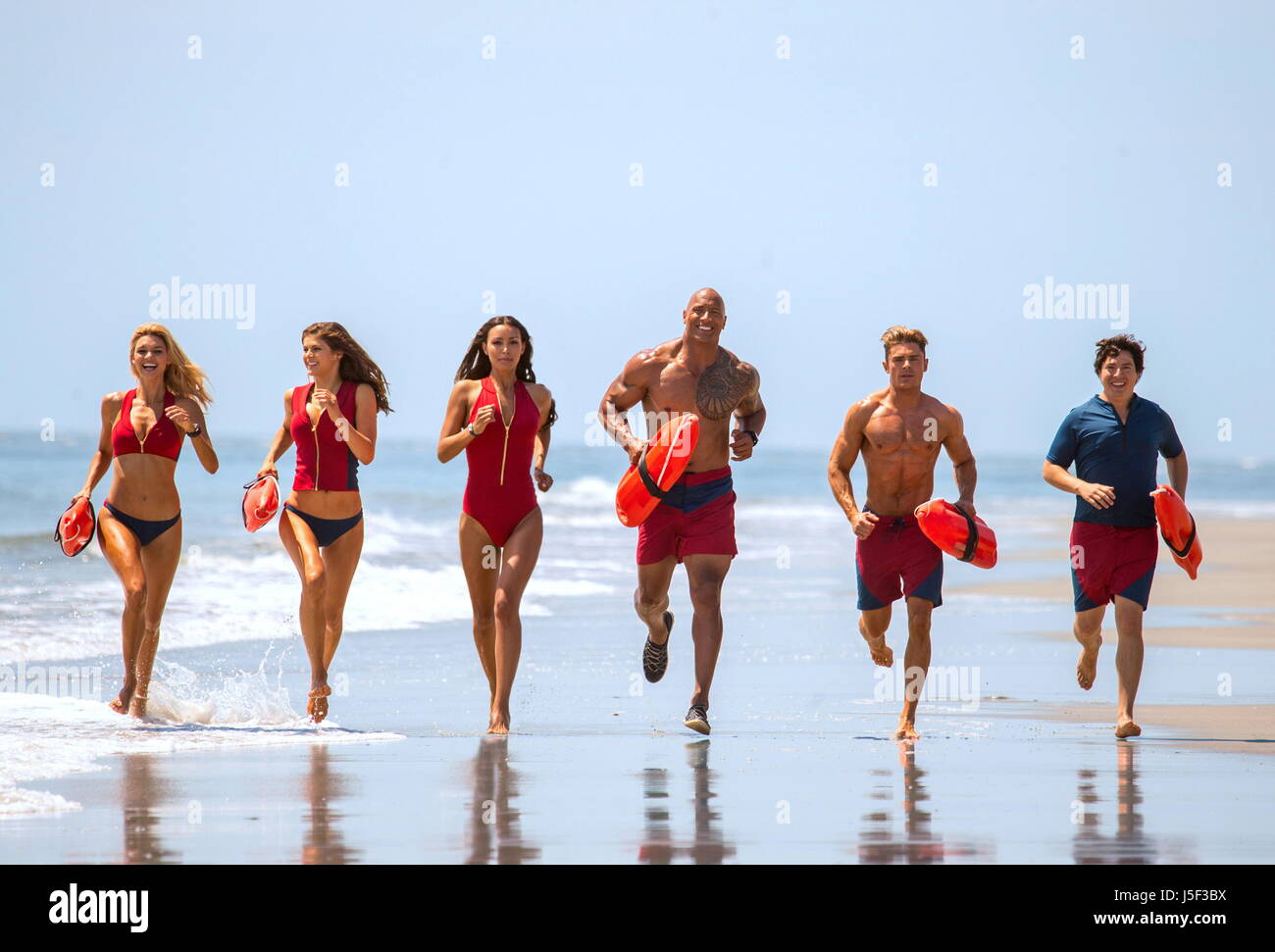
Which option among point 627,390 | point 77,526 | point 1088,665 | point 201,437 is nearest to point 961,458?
point 1088,665

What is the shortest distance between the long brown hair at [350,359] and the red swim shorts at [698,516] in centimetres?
166

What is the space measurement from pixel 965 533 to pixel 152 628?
4.38m

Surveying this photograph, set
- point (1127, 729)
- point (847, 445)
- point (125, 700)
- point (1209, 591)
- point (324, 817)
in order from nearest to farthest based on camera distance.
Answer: point (324, 817) < point (1127, 729) < point (847, 445) < point (125, 700) < point (1209, 591)

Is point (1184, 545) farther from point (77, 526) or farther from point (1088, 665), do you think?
point (77, 526)

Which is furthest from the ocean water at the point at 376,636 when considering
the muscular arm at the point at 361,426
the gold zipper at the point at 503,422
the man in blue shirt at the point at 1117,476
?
the man in blue shirt at the point at 1117,476

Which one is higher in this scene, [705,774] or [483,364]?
[483,364]

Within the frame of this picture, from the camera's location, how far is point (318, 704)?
9.02m

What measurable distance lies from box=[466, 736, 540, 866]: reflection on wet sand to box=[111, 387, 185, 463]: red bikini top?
2651mm

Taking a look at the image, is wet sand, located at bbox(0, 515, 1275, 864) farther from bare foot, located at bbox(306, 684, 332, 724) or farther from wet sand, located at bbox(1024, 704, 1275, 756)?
bare foot, located at bbox(306, 684, 332, 724)

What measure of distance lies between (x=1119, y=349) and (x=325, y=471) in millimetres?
4305

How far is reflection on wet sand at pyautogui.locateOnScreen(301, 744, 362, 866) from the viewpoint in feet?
18.4

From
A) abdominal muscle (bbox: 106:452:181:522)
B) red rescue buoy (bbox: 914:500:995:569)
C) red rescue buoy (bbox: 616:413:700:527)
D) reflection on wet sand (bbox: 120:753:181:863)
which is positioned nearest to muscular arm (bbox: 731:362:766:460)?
red rescue buoy (bbox: 616:413:700:527)

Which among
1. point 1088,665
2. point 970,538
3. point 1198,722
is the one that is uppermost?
point 970,538
